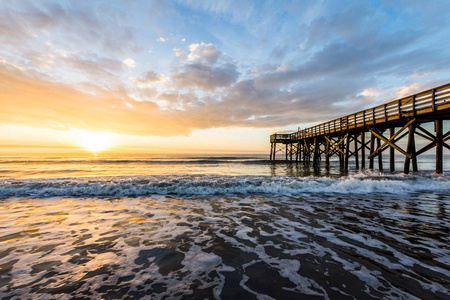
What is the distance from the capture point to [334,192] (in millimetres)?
9102

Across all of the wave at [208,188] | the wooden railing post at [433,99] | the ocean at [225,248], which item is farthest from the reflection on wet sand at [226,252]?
the wooden railing post at [433,99]

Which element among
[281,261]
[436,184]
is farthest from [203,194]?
[436,184]

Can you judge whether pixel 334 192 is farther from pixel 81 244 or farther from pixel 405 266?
pixel 81 244

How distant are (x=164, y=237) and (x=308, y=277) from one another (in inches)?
116

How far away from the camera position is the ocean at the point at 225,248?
2.51 metres

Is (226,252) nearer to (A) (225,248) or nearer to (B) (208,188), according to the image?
(A) (225,248)

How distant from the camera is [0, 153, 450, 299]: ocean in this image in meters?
2.51

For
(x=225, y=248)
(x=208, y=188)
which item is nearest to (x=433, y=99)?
(x=208, y=188)

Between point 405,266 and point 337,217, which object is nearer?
point 405,266

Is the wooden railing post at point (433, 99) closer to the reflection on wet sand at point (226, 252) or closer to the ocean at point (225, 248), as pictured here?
the ocean at point (225, 248)

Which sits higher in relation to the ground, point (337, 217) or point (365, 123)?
point (365, 123)

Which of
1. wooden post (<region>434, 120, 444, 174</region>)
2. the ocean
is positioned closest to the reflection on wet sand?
the ocean

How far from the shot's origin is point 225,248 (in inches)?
145

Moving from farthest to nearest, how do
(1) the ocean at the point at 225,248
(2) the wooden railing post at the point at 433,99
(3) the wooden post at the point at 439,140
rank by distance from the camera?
(3) the wooden post at the point at 439,140, (2) the wooden railing post at the point at 433,99, (1) the ocean at the point at 225,248
